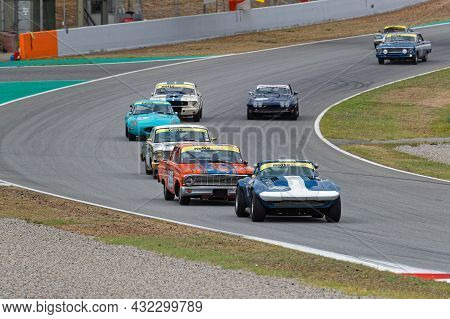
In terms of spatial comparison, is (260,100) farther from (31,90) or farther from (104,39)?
(104,39)

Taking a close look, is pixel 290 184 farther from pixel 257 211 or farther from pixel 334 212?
pixel 334 212

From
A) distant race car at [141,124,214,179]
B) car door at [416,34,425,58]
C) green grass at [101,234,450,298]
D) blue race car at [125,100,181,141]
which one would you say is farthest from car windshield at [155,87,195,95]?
green grass at [101,234,450,298]

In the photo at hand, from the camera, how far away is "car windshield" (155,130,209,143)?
103 feet

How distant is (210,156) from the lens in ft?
86.8

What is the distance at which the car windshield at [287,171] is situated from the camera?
2356cm

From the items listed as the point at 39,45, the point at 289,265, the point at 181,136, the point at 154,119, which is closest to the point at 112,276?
the point at 289,265

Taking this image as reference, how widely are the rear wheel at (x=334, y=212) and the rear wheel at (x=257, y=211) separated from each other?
121 centimetres

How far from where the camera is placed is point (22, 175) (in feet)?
103

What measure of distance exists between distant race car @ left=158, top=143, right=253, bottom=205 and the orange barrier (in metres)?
34.2

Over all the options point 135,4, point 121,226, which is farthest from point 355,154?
point 135,4

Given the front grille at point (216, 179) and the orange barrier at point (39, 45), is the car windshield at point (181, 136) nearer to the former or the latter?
the front grille at point (216, 179)

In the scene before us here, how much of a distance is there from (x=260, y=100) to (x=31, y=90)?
477 inches

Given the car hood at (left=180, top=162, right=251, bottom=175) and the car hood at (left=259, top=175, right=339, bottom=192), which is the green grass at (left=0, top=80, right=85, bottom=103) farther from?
the car hood at (left=259, top=175, right=339, bottom=192)

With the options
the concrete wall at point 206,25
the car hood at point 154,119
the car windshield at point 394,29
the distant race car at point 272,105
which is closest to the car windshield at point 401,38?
the car windshield at point 394,29
